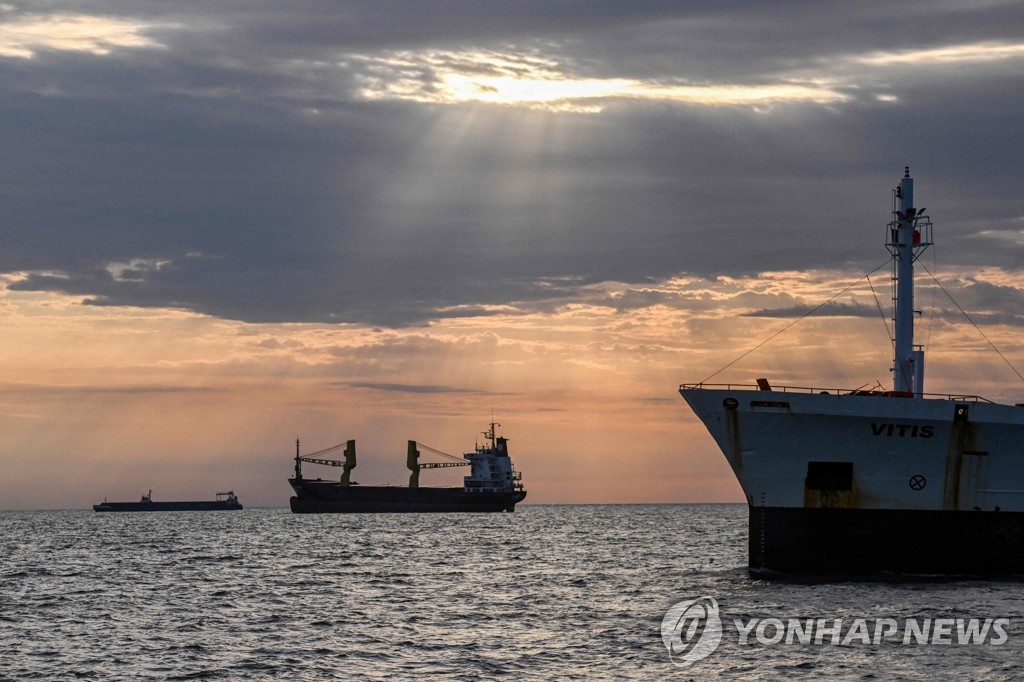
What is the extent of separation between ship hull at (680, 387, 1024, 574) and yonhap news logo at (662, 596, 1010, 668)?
29.5 feet

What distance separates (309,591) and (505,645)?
1901 cm

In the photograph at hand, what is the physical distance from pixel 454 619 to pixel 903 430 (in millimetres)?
17103

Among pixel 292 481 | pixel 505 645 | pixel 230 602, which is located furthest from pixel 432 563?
pixel 292 481

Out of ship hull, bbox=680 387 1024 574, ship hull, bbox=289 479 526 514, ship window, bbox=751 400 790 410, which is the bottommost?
ship hull, bbox=289 479 526 514

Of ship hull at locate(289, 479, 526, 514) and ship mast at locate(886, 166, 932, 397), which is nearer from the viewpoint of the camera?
ship mast at locate(886, 166, 932, 397)

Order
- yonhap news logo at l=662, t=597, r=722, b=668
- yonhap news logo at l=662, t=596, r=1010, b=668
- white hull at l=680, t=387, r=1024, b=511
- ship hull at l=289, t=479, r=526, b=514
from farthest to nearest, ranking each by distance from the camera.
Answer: ship hull at l=289, t=479, r=526, b=514 < white hull at l=680, t=387, r=1024, b=511 < yonhap news logo at l=662, t=596, r=1010, b=668 < yonhap news logo at l=662, t=597, r=722, b=668

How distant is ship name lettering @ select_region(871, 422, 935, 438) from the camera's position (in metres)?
42.4

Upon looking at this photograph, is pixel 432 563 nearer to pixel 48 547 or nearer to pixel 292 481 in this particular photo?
pixel 48 547

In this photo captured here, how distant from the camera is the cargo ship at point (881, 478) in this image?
4244cm

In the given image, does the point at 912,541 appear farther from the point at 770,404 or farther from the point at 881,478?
the point at 770,404

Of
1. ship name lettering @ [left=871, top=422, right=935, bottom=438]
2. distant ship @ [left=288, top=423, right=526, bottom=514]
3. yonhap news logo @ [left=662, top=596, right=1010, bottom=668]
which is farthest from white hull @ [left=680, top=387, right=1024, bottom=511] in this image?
distant ship @ [left=288, top=423, right=526, bottom=514]

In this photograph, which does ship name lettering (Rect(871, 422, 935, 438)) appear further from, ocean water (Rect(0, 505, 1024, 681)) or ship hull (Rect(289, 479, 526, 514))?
ship hull (Rect(289, 479, 526, 514))

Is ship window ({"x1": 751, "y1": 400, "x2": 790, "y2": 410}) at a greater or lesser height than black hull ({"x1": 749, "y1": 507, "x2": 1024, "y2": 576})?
greater

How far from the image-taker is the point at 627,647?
103 ft
